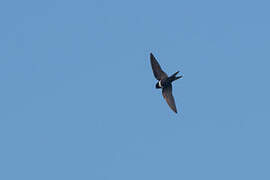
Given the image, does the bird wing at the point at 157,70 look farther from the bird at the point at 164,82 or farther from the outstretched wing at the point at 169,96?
the outstretched wing at the point at 169,96

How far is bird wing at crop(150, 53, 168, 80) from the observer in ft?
301

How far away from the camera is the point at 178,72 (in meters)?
89.8

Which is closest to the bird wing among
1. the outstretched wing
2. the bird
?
the bird

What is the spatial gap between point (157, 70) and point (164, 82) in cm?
121

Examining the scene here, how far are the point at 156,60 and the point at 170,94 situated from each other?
3254 millimetres

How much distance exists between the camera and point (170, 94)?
92625mm

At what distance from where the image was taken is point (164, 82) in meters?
91.6

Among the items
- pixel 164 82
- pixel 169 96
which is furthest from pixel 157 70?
pixel 169 96

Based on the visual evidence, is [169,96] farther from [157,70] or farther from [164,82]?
[157,70]

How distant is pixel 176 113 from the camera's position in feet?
301

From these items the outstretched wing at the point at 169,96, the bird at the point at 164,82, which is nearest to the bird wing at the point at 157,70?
the bird at the point at 164,82

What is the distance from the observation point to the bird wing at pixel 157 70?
91.6 m

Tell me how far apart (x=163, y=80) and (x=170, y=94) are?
66.2 inches

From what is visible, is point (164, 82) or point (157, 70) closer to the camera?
point (164, 82)
